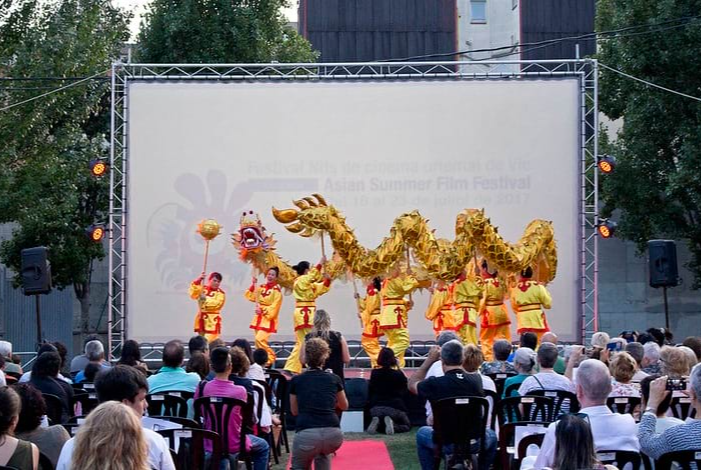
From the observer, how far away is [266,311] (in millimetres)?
14750

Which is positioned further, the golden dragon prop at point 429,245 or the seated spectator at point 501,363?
the golden dragon prop at point 429,245

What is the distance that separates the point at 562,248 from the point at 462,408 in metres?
8.60

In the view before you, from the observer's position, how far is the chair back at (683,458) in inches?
187

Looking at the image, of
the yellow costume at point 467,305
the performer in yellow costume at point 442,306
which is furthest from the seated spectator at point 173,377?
the performer in yellow costume at point 442,306

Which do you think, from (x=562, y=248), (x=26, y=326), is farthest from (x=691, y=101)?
(x=26, y=326)

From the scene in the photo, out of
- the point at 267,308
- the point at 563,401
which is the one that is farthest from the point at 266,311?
the point at 563,401

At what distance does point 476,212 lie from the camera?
14.3m

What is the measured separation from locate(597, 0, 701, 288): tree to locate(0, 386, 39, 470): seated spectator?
1583 centimetres

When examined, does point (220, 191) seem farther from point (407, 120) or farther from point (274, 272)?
point (407, 120)

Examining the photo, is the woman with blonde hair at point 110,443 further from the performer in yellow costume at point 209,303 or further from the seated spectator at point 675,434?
the performer in yellow costume at point 209,303

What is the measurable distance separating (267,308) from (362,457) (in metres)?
5.60

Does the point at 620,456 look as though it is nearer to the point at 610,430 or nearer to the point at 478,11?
the point at 610,430

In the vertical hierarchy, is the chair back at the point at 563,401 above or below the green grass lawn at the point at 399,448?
above

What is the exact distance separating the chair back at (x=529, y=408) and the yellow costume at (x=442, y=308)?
758 cm
